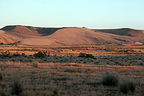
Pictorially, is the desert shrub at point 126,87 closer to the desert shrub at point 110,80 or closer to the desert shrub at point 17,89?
the desert shrub at point 110,80

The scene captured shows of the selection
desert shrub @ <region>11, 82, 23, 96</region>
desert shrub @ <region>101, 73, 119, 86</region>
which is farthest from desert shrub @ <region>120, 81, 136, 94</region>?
desert shrub @ <region>11, 82, 23, 96</region>

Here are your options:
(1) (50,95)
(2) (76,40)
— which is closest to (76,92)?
(1) (50,95)

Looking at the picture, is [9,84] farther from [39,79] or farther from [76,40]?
[76,40]

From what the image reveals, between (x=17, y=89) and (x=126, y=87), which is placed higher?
(x=17, y=89)

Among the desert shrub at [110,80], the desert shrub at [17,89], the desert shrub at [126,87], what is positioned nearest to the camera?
the desert shrub at [17,89]

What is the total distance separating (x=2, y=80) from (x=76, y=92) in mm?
5139

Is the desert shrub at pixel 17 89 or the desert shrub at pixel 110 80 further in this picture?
the desert shrub at pixel 110 80

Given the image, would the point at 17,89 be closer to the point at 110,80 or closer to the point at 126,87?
the point at 126,87

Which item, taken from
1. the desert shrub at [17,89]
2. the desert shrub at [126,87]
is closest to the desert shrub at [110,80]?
the desert shrub at [126,87]

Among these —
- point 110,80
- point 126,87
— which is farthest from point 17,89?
point 110,80

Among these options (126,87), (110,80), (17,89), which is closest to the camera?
(17,89)

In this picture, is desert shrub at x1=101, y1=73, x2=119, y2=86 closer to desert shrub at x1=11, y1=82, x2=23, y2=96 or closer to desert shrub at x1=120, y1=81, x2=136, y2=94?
desert shrub at x1=120, y1=81, x2=136, y2=94

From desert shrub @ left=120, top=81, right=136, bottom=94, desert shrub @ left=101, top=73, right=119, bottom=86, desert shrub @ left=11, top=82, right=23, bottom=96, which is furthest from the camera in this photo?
desert shrub @ left=101, top=73, right=119, bottom=86

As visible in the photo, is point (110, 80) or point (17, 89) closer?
point (17, 89)
